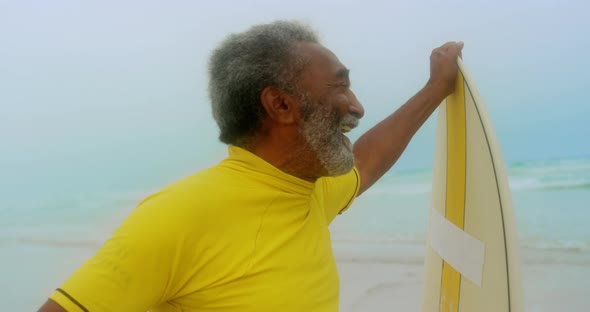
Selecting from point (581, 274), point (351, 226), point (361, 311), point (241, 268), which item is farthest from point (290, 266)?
point (351, 226)

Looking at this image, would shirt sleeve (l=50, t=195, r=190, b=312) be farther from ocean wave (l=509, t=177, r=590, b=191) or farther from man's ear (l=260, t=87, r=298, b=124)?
ocean wave (l=509, t=177, r=590, b=191)

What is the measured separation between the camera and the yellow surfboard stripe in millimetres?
1425

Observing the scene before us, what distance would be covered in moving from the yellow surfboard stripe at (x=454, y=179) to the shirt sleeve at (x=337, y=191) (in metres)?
0.32

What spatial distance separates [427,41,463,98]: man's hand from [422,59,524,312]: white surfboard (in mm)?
21

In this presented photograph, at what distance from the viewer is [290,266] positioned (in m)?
0.96

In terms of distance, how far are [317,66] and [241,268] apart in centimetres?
41

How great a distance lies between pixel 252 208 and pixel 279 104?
21 cm

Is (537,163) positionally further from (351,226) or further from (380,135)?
(380,135)

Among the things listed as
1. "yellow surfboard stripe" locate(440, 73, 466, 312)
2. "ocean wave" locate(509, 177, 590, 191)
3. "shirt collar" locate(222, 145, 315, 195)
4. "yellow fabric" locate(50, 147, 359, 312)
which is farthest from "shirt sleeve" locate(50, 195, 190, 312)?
"ocean wave" locate(509, 177, 590, 191)

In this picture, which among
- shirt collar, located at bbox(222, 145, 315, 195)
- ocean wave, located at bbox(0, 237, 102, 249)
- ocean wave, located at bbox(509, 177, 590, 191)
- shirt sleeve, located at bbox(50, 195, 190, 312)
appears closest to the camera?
shirt sleeve, located at bbox(50, 195, 190, 312)

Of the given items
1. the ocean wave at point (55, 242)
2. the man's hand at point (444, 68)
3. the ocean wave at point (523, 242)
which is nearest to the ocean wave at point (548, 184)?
the ocean wave at point (523, 242)

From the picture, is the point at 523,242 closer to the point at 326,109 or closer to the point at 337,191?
the point at 337,191

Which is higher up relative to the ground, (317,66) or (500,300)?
(317,66)

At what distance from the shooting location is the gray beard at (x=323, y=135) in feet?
3.41
